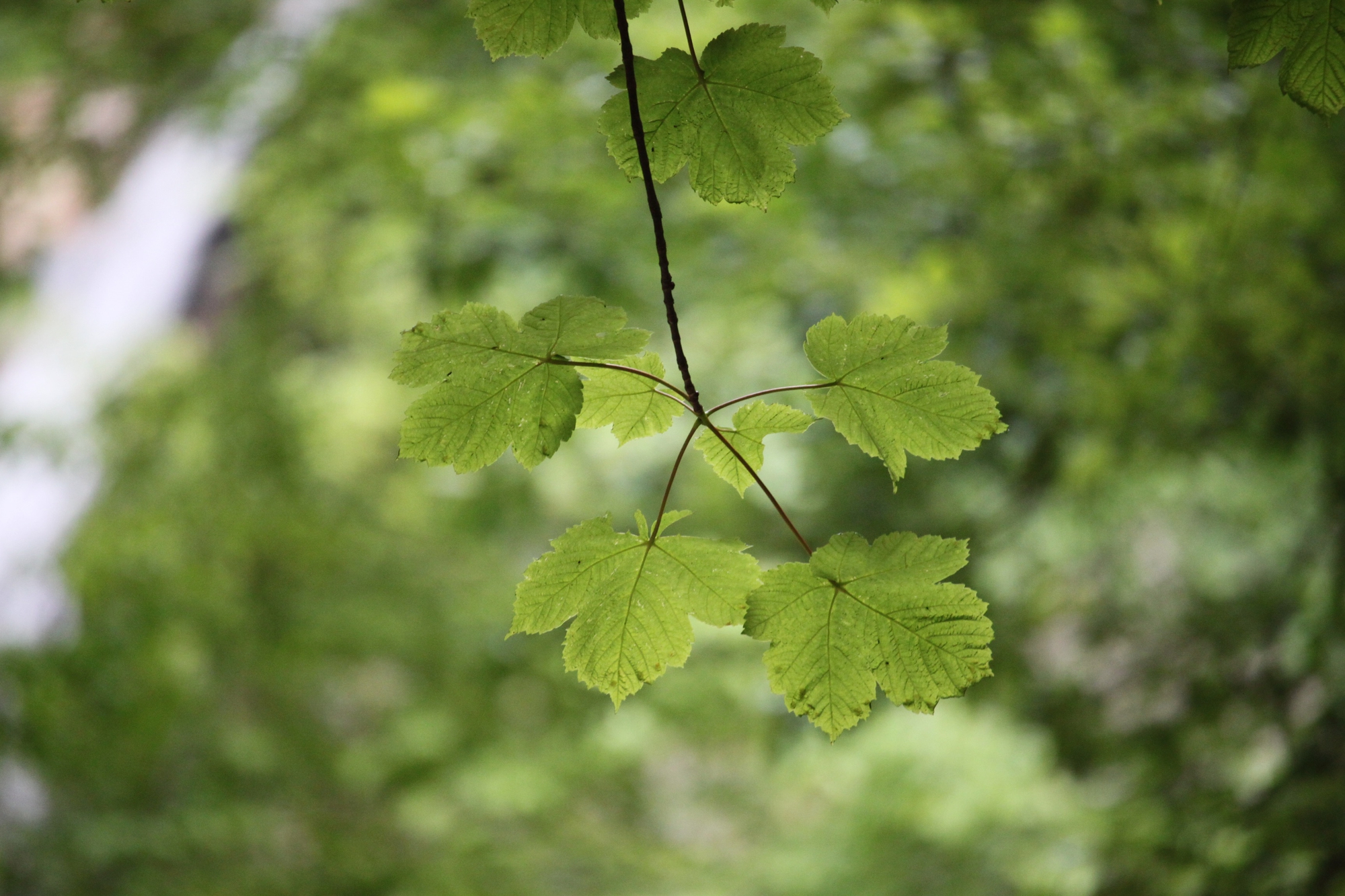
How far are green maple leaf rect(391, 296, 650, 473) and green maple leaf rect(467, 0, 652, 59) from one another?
19 cm

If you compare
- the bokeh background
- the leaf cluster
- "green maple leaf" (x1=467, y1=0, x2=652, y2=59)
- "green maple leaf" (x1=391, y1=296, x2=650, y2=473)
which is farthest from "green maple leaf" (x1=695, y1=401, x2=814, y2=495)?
the bokeh background

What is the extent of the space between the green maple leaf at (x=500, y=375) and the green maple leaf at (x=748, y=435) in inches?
4.2

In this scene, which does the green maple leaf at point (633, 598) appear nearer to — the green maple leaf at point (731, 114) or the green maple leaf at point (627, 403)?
the green maple leaf at point (627, 403)

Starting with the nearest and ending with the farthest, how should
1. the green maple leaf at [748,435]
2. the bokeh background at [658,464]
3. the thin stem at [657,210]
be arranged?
the thin stem at [657,210], the green maple leaf at [748,435], the bokeh background at [658,464]

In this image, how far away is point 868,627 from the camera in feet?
2.27

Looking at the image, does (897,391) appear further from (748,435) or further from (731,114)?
(731,114)

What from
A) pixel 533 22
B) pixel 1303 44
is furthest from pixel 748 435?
pixel 1303 44

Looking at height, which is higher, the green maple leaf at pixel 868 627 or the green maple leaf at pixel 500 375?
the green maple leaf at pixel 500 375

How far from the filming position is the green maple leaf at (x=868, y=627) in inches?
26.2

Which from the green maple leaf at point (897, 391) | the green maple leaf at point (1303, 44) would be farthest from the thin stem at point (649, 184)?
the green maple leaf at point (1303, 44)

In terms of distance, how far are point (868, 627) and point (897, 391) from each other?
18cm

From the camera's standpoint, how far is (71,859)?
123 inches

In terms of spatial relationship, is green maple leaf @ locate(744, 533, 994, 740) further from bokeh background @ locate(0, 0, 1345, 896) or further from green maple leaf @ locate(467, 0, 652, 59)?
bokeh background @ locate(0, 0, 1345, 896)

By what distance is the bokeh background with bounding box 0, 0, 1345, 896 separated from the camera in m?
2.67
